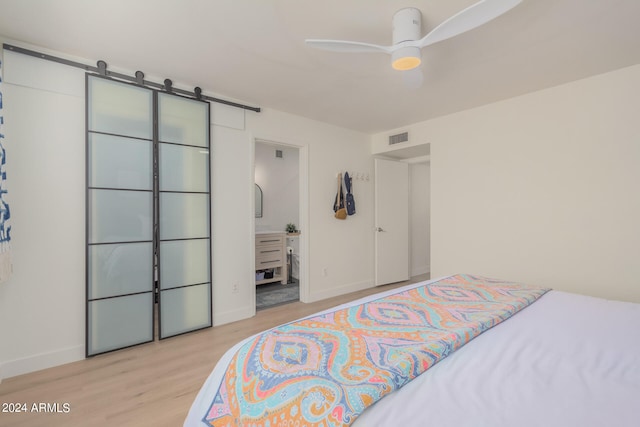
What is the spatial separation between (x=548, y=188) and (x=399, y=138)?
6.20 feet

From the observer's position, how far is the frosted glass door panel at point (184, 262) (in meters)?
2.66

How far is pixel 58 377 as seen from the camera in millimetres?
2025

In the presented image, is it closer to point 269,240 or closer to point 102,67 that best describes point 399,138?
point 269,240

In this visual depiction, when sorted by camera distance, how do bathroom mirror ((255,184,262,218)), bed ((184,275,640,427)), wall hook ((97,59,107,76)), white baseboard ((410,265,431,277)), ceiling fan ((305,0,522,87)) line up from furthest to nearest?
bathroom mirror ((255,184,262,218)) < white baseboard ((410,265,431,277)) < wall hook ((97,59,107,76)) < ceiling fan ((305,0,522,87)) < bed ((184,275,640,427))

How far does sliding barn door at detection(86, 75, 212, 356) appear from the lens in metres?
2.34

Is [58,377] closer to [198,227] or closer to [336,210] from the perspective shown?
[198,227]

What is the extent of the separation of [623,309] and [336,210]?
2854mm

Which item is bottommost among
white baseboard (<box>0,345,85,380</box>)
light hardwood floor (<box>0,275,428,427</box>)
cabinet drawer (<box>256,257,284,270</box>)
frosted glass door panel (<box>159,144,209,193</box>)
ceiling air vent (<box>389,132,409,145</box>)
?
light hardwood floor (<box>0,275,428,427</box>)

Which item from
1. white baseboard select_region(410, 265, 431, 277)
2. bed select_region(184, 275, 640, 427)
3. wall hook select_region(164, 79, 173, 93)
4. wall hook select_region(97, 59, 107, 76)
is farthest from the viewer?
white baseboard select_region(410, 265, 431, 277)

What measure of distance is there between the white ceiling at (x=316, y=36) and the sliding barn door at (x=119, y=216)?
1.24 feet

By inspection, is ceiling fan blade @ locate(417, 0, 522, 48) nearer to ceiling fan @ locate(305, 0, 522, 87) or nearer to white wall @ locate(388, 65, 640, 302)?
ceiling fan @ locate(305, 0, 522, 87)

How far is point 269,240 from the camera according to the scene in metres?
4.46

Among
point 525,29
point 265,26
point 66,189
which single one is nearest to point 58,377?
point 66,189

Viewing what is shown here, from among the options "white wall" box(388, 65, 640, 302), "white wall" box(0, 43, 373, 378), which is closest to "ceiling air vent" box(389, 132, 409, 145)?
"white wall" box(388, 65, 640, 302)
